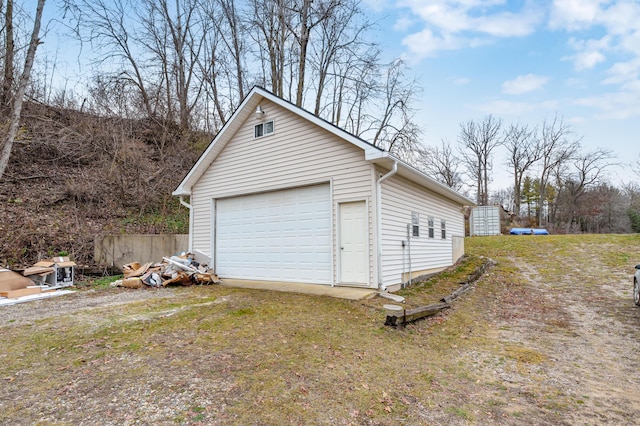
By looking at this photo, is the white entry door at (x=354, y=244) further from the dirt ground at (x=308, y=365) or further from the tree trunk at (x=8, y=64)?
the tree trunk at (x=8, y=64)

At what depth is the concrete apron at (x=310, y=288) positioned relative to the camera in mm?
7245

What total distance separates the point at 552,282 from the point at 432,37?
9286 millimetres

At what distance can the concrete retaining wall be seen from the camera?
1131cm

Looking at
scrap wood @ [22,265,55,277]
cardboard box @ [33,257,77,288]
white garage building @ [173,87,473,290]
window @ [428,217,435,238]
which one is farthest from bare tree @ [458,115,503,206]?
scrap wood @ [22,265,55,277]

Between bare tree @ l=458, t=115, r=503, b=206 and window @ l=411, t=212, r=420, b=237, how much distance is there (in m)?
29.3

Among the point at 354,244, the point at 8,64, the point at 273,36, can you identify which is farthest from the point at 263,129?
the point at 273,36

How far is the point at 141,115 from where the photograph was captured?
1817cm

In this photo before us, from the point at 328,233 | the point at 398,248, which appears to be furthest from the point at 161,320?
the point at 398,248

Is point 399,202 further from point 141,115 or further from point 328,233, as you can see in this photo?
point 141,115

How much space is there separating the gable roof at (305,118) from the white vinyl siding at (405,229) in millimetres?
358

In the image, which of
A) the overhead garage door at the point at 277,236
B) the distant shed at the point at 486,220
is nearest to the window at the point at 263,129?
the overhead garage door at the point at 277,236

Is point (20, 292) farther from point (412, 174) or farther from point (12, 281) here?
point (412, 174)

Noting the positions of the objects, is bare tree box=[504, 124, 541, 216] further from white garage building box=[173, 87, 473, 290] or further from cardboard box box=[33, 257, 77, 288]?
cardboard box box=[33, 257, 77, 288]

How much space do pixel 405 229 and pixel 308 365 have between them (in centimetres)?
593
